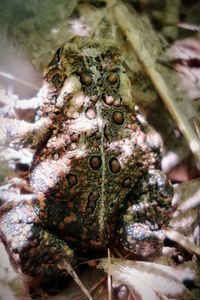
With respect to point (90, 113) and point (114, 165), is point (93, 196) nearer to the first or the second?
point (114, 165)

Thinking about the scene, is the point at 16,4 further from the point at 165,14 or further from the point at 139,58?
the point at 165,14

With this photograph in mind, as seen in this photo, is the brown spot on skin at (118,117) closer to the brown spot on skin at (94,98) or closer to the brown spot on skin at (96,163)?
the brown spot on skin at (94,98)

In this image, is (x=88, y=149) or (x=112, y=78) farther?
(x=112, y=78)

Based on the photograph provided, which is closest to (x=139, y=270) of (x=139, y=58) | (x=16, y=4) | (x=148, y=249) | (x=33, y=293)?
(x=148, y=249)

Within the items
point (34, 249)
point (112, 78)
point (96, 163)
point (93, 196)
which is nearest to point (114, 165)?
point (96, 163)

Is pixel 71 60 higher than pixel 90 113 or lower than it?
higher

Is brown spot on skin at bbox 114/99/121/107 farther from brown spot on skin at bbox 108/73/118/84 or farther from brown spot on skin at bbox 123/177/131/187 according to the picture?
brown spot on skin at bbox 123/177/131/187

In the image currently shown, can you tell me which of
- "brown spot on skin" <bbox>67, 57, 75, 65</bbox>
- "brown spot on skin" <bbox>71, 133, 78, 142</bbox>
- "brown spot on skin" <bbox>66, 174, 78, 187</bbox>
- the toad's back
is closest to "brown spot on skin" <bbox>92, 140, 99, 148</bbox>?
the toad's back
